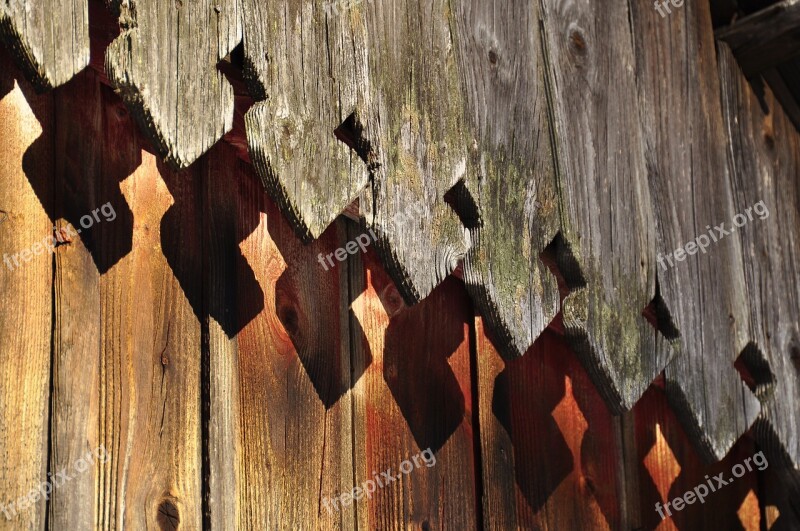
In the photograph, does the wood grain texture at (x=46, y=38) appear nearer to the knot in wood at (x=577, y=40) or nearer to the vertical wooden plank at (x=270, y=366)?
the vertical wooden plank at (x=270, y=366)

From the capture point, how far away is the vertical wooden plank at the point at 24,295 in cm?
130

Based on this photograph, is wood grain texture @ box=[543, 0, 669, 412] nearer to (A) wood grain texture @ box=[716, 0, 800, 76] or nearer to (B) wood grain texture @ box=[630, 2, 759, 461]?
(B) wood grain texture @ box=[630, 2, 759, 461]

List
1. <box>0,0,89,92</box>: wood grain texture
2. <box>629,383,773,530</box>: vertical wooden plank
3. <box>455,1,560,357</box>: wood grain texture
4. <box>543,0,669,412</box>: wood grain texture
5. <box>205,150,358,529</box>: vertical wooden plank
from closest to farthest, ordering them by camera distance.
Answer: <box>0,0,89,92</box>: wood grain texture < <box>205,150,358,529</box>: vertical wooden plank < <box>455,1,560,357</box>: wood grain texture < <box>543,0,669,412</box>: wood grain texture < <box>629,383,773,530</box>: vertical wooden plank

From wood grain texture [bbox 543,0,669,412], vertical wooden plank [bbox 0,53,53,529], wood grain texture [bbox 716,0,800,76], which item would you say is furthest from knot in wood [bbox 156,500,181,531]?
wood grain texture [bbox 716,0,800,76]

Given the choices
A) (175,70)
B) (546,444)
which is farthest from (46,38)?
(546,444)

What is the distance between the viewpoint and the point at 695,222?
87.8 inches

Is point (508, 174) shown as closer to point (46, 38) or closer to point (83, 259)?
point (83, 259)

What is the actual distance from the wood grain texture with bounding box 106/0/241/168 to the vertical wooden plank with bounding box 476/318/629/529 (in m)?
0.79

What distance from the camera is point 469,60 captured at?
5.95 ft

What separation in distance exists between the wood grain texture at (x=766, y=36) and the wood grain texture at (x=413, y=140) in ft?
3.27

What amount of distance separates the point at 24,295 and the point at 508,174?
2.73ft

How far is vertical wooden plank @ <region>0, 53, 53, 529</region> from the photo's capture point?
4.28ft

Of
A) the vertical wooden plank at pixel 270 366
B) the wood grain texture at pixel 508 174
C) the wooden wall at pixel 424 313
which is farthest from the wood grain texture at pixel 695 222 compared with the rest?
the vertical wooden plank at pixel 270 366

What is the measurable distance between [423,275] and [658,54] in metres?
0.97
